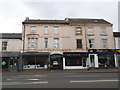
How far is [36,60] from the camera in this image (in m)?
21.3

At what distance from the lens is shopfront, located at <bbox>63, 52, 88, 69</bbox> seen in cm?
2123

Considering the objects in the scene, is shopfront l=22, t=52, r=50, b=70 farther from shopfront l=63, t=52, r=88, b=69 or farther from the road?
the road

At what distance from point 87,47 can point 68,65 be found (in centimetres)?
496

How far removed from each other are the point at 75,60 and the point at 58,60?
3.20m

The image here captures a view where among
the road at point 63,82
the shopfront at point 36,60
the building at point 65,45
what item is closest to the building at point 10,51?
the building at point 65,45

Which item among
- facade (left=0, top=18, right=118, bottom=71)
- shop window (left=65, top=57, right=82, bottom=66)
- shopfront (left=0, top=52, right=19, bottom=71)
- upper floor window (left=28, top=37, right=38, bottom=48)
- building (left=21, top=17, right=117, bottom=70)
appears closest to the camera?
shopfront (left=0, top=52, right=19, bottom=71)

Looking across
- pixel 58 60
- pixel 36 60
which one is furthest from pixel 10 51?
pixel 58 60

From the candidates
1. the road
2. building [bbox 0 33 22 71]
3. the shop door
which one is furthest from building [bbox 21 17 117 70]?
the road

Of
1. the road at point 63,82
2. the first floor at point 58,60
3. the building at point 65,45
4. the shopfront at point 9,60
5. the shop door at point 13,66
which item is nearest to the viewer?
the road at point 63,82

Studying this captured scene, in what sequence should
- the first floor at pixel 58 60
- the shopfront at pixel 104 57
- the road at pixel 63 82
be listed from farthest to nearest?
the shopfront at pixel 104 57 < the first floor at pixel 58 60 < the road at pixel 63 82

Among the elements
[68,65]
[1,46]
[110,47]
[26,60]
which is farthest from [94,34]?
[1,46]

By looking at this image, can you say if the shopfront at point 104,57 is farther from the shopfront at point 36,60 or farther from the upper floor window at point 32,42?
the upper floor window at point 32,42

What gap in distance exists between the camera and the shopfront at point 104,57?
2166cm

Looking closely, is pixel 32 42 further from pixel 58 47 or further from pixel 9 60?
pixel 9 60
